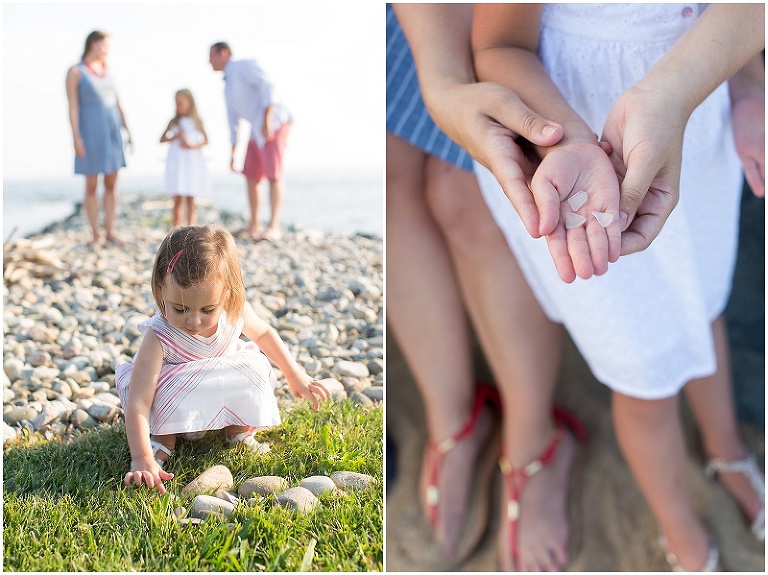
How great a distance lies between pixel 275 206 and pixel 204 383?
0.61 metres

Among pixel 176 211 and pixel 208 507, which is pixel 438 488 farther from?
pixel 176 211

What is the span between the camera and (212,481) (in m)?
1.47

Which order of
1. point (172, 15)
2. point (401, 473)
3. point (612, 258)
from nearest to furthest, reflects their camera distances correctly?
point (612, 258) → point (172, 15) → point (401, 473)

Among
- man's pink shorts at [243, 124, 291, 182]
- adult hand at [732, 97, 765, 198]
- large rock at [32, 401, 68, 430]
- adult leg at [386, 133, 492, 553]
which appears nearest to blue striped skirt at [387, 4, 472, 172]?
adult leg at [386, 133, 492, 553]

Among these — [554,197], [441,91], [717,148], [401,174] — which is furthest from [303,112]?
[717,148]

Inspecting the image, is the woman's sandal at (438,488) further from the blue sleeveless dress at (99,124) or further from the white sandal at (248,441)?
the blue sleeveless dress at (99,124)

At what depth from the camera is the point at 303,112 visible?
68.7 inches

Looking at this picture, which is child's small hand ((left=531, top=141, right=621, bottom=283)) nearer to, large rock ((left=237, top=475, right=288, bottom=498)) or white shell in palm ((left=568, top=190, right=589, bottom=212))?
white shell in palm ((left=568, top=190, right=589, bottom=212))

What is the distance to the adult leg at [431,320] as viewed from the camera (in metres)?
1.77

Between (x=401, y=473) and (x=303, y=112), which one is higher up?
(x=303, y=112)

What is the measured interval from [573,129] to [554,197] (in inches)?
7.7

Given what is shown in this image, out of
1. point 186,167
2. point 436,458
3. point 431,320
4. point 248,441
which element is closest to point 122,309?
point 186,167

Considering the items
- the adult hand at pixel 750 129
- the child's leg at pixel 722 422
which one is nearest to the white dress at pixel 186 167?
the adult hand at pixel 750 129

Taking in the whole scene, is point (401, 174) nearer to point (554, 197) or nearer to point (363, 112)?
point (363, 112)
